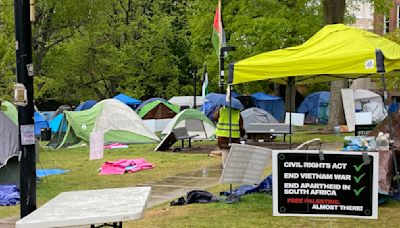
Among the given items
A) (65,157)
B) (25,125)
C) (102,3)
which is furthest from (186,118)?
(25,125)

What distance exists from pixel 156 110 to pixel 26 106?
24.0 m

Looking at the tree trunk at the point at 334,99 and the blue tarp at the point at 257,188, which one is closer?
the blue tarp at the point at 257,188

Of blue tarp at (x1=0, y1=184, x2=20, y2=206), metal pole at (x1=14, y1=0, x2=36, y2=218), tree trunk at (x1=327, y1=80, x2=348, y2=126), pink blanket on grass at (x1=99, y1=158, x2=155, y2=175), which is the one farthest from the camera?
tree trunk at (x1=327, y1=80, x2=348, y2=126)

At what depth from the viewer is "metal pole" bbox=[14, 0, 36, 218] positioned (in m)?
6.66

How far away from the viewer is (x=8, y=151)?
1262 centimetres

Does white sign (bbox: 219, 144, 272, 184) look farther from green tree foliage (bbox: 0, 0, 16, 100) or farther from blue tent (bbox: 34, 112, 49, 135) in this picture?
A: blue tent (bbox: 34, 112, 49, 135)

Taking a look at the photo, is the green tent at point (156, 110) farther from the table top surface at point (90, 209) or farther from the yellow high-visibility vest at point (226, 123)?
the table top surface at point (90, 209)

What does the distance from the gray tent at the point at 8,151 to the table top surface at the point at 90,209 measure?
708 centimetres

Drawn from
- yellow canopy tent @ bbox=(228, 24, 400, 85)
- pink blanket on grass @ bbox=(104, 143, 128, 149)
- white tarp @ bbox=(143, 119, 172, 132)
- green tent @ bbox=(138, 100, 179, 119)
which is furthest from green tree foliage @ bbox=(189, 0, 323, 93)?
yellow canopy tent @ bbox=(228, 24, 400, 85)

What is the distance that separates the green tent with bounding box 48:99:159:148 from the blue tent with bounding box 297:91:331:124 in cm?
1865

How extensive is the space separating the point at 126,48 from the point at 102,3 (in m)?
5.07

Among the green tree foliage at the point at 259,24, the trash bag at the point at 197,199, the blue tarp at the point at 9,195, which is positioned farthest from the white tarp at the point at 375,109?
the blue tarp at the point at 9,195

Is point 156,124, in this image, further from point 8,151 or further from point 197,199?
point 197,199

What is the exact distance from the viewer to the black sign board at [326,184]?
6164 millimetres
